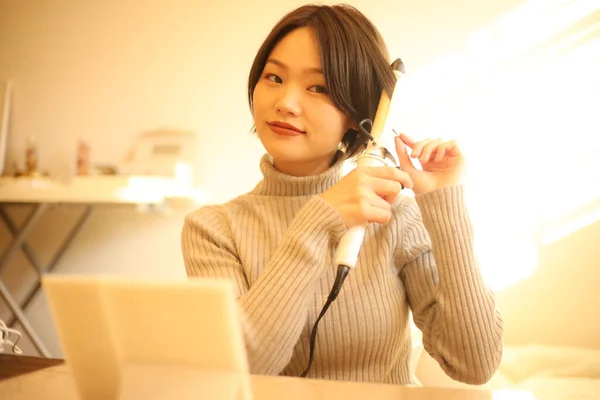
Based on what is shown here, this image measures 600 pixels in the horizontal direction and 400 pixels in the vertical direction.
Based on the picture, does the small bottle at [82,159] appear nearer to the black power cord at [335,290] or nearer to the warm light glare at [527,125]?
the warm light glare at [527,125]

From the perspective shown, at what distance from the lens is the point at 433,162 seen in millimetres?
729

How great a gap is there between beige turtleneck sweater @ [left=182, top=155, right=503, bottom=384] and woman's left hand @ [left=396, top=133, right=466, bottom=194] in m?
0.03

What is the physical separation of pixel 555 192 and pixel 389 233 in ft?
3.61

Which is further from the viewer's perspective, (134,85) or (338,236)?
(134,85)

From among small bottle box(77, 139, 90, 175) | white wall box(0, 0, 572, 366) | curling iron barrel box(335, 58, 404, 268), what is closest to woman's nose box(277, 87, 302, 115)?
curling iron barrel box(335, 58, 404, 268)

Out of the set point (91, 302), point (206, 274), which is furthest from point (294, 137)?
point (91, 302)

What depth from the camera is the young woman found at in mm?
596

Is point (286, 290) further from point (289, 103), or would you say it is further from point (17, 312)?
point (17, 312)

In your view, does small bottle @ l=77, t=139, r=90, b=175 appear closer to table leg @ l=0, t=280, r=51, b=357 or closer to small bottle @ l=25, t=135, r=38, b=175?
small bottle @ l=25, t=135, r=38, b=175

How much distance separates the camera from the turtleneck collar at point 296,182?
79cm

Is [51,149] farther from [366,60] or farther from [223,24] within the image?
[366,60]

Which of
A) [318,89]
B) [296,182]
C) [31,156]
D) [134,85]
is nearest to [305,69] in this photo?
[318,89]

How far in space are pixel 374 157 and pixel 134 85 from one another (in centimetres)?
164

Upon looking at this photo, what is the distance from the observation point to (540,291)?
1605mm
